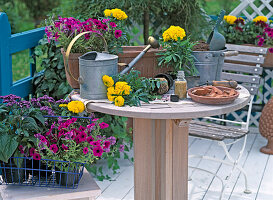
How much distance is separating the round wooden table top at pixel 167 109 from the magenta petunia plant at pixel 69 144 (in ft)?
0.37

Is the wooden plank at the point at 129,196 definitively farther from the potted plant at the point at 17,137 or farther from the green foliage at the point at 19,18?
the green foliage at the point at 19,18

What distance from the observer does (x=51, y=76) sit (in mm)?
3762

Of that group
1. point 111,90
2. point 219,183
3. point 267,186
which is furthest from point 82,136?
point 267,186

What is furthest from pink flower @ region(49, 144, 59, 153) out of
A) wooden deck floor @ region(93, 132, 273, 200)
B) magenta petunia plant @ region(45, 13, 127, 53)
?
wooden deck floor @ region(93, 132, 273, 200)

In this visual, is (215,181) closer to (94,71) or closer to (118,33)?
(118,33)

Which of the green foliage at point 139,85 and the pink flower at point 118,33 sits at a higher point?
the pink flower at point 118,33

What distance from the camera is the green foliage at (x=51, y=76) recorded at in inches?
147

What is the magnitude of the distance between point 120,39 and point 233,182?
1.60 meters

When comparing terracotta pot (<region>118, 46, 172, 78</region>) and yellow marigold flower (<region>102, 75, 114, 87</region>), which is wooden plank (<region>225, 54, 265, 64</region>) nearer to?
terracotta pot (<region>118, 46, 172, 78</region>)

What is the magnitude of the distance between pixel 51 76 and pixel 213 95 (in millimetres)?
1597

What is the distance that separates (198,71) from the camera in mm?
2906

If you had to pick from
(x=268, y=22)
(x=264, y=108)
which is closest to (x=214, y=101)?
(x=264, y=108)

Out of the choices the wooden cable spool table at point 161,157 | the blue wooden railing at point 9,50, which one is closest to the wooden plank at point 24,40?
the blue wooden railing at point 9,50

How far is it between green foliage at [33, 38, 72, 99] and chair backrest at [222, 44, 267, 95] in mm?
1567
